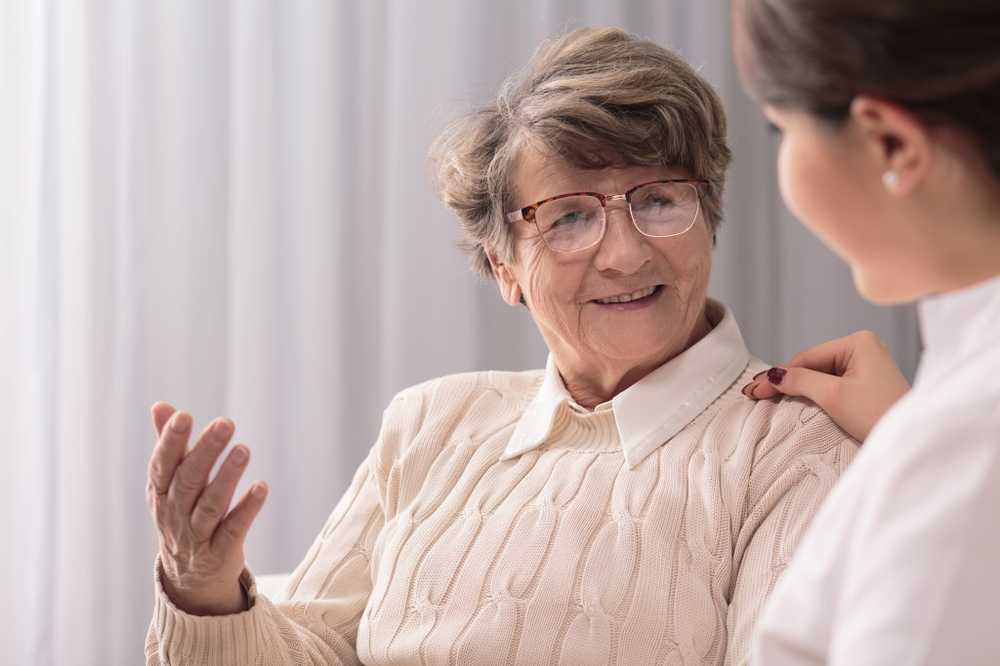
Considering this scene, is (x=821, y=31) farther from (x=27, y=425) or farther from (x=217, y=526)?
(x=27, y=425)

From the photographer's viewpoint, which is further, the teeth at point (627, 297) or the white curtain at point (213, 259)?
the white curtain at point (213, 259)

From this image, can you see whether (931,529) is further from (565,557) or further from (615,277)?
(615,277)

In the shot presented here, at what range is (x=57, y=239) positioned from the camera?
2.64m

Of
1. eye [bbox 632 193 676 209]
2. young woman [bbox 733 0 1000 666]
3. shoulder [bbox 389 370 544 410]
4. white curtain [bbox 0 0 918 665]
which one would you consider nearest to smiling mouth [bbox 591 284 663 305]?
eye [bbox 632 193 676 209]

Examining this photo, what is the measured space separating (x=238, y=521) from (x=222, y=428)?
0.16m

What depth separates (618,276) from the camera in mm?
1617

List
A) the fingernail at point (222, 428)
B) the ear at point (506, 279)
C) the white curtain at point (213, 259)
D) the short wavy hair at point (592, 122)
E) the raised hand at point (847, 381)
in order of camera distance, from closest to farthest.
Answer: the fingernail at point (222, 428), the raised hand at point (847, 381), the short wavy hair at point (592, 122), the ear at point (506, 279), the white curtain at point (213, 259)

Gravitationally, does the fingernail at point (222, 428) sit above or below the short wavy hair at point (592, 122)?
below

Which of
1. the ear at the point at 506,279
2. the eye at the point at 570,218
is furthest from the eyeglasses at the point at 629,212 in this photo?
the ear at the point at 506,279

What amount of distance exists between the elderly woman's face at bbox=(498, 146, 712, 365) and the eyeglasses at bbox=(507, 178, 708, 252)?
0.01 meters

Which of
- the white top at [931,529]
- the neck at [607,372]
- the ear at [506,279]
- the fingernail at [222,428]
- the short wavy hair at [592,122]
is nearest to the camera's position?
the white top at [931,529]

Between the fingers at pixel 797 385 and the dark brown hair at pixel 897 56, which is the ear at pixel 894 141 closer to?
the dark brown hair at pixel 897 56

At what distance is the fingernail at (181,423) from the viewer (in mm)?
1252

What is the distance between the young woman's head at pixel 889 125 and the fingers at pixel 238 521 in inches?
31.4
